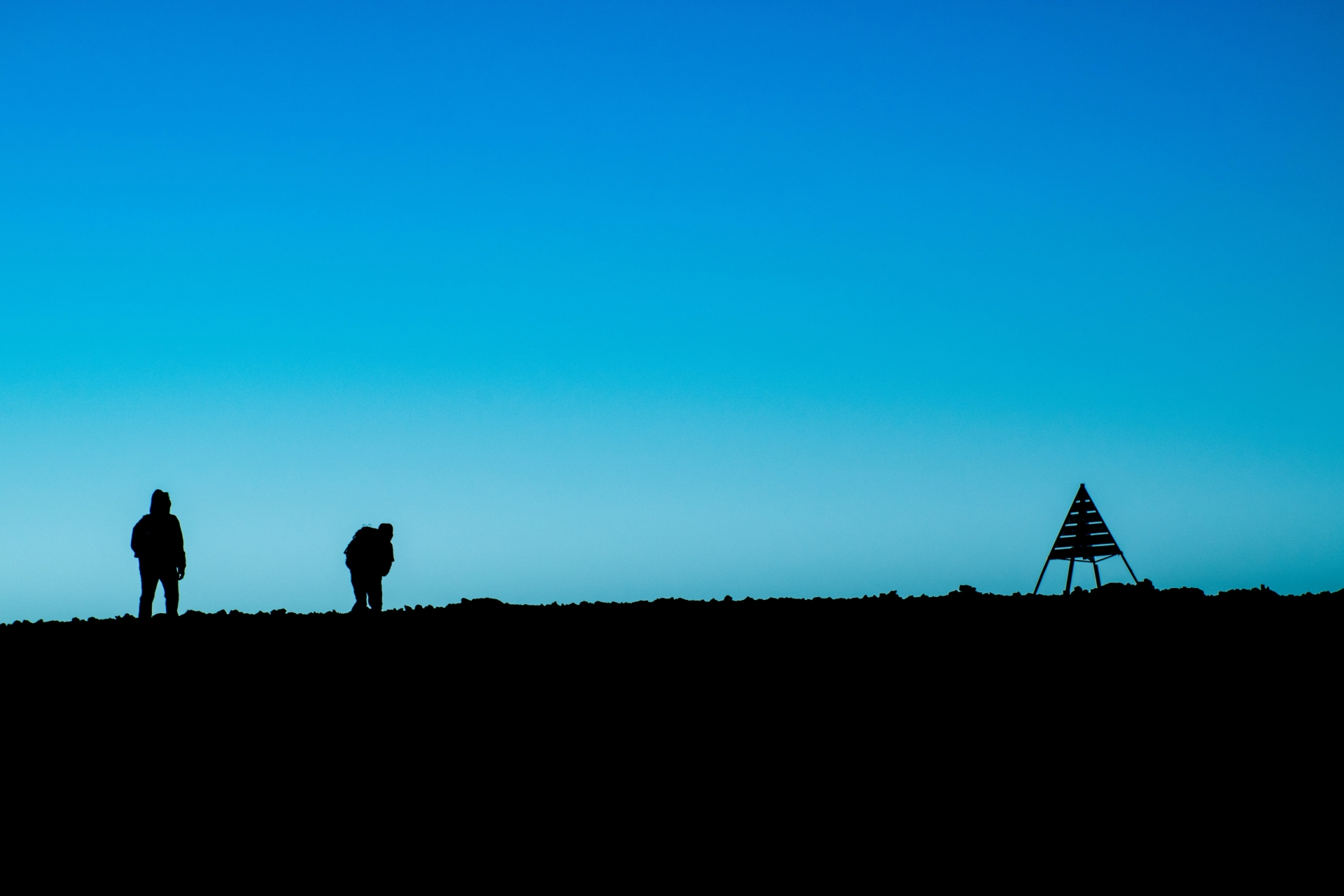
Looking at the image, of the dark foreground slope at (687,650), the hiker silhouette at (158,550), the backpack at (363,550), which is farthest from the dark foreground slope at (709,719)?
the backpack at (363,550)

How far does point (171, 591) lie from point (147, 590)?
311 mm

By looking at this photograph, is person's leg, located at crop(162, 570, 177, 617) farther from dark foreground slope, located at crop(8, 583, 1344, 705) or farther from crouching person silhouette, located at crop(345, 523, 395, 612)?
crouching person silhouette, located at crop(345, 523, 395, 612)

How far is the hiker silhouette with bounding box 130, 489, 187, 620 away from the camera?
14016mm

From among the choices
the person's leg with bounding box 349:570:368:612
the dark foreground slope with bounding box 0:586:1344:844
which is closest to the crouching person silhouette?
the person's leg with bounding box 349:570:368:612

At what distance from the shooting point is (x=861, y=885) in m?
5.35

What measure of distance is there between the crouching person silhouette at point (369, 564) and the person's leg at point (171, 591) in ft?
9.14

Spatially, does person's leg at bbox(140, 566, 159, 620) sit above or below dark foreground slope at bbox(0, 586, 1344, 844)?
above

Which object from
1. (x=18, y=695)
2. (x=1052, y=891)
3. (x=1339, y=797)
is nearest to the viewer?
(x=1052, y=891)

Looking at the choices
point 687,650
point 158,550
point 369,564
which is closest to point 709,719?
point 687,650

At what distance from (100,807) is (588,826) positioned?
2747 millimetres

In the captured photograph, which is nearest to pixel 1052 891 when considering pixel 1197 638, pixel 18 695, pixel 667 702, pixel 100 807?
pixel 667 702

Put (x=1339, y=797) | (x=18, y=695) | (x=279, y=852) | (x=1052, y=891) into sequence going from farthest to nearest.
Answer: (x=18, y=695)
(x=1339, y=797)
(x=279, y=852)
(x=1052, y=891)

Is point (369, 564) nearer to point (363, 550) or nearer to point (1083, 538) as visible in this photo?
point (363, 550)

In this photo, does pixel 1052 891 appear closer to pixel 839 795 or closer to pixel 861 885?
pixel 861 885
